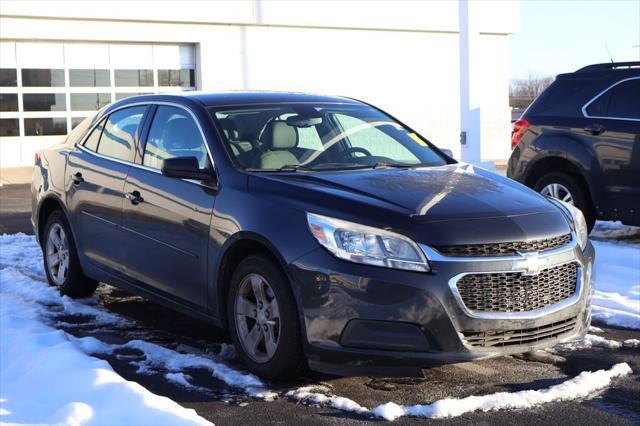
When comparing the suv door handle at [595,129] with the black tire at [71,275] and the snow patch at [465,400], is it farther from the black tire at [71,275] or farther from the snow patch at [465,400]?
the black tire at [71,275]

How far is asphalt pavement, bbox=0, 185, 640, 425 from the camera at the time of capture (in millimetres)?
4488

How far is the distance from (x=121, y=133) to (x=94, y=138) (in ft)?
1.50

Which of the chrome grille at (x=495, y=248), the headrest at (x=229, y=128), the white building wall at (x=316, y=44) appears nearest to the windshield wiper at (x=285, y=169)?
the headrest at (x=229, y=128)

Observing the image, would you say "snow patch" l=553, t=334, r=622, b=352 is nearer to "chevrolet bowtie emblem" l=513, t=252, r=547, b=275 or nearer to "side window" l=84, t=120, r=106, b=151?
"chevrolet bowtie emblem" l=513, t=252, r=547, b=275

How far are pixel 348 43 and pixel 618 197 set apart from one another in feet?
54.3

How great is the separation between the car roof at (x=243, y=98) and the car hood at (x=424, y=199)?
0.96 meters

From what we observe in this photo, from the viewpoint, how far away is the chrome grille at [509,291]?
4.59 metres

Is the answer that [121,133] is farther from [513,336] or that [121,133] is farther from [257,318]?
[513,336]

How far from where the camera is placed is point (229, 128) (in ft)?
19.0

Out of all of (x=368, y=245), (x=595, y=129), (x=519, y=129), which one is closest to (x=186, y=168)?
(x=368, y=245)

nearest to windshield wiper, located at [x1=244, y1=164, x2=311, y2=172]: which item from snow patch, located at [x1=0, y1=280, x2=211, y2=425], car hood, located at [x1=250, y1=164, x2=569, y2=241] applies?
car hood, located at [x1=250, y1=164, x2=569, y2=241]

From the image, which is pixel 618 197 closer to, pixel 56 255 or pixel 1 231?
pixel 56 255

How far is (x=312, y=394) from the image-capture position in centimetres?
483

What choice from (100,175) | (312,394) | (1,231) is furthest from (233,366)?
(1,231)
